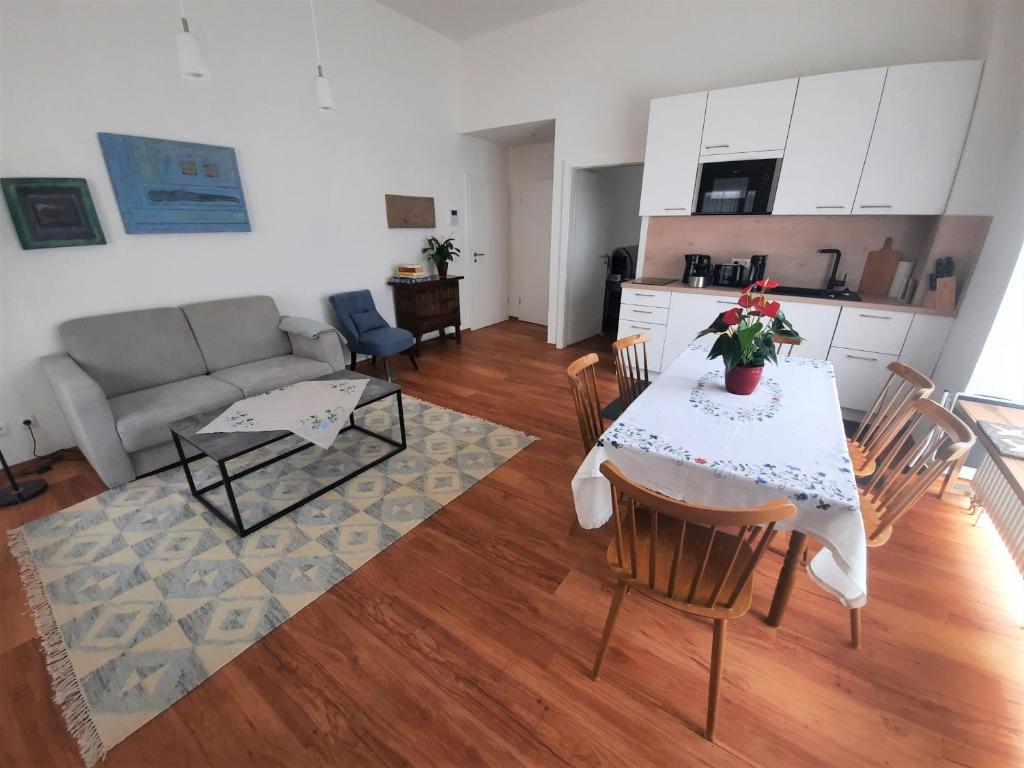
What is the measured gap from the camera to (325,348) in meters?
3.22

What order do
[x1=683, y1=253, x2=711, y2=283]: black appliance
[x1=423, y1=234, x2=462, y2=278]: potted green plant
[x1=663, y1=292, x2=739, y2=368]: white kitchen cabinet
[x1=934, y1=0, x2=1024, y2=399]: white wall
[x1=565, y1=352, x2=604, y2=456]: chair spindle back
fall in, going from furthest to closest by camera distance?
[x1=423, y1=234, x2=462, y2=278]: potted green plant → [x1=683, y1=253, x2=711, y2=283]: black appliance → [x1=663, y1=292, x2=739, y2=368]: white kitchen cabinet → [x1=934, y1=0, x2=1024, y2=399]: white wall → [x1=565, y1=352, x2=604, y2=456]: chair spindle back

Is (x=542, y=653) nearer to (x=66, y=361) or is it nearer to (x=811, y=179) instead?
(x=66, y=361)

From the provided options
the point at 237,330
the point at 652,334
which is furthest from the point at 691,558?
the point at 237,330

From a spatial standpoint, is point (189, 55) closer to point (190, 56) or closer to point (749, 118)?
point (190, 56)

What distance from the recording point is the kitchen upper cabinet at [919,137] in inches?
100

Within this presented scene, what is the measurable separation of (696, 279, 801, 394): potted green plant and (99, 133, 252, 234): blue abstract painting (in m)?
3.54

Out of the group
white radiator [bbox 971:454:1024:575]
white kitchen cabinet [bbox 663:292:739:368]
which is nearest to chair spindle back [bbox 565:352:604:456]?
white radiator [bbox 971:454:1024:575]

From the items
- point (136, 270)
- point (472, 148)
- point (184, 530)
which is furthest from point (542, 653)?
point (472, 148)

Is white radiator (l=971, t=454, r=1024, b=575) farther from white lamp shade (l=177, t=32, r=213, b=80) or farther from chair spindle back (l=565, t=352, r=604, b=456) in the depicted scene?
white lamp shade (l=177, t=32, r=213, b=80)

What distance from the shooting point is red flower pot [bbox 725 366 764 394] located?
1.69 m

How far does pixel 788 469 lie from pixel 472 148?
524 cm

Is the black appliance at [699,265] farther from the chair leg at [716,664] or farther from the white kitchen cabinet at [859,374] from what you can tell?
the chair leg at [716,664]

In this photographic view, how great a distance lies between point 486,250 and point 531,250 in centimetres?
66

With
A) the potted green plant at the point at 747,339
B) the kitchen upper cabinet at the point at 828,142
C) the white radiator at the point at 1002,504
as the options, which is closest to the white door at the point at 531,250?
the kitchen upper cabinet at the point at 828,142
